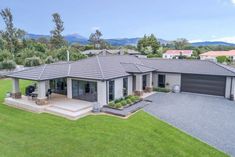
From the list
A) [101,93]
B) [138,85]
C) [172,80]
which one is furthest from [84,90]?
[172,80]

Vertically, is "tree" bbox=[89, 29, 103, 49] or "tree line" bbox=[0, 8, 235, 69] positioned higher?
"tree" bbox=[89, 29, 103, 49]

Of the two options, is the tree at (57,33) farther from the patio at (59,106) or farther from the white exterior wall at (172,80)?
the white exterior wall at (172,80)

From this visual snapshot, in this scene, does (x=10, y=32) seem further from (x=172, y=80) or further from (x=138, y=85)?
(x=172, y=80)

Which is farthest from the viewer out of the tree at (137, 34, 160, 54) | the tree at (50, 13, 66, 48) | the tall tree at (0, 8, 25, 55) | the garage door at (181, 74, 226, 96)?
the tree at (137, 34, 160, 54)

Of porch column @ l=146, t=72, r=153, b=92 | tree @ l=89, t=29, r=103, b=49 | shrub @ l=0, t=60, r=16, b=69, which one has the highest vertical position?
tree @ l=89, t=29, r=103, b=49

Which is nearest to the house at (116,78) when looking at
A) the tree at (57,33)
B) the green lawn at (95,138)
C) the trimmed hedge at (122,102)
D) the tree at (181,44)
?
the trimmed hedge at (122,102)

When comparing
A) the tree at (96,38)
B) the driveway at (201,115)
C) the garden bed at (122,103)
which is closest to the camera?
the driveway at (201,115)

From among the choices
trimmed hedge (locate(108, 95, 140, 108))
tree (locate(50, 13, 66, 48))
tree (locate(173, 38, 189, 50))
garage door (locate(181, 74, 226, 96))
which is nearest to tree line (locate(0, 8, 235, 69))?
tree (locate(50, 13, 66, 48))

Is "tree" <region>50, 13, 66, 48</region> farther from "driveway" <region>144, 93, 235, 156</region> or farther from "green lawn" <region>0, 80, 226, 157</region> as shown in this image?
"green lawn" <region>0, 80, 226, 157</region>
